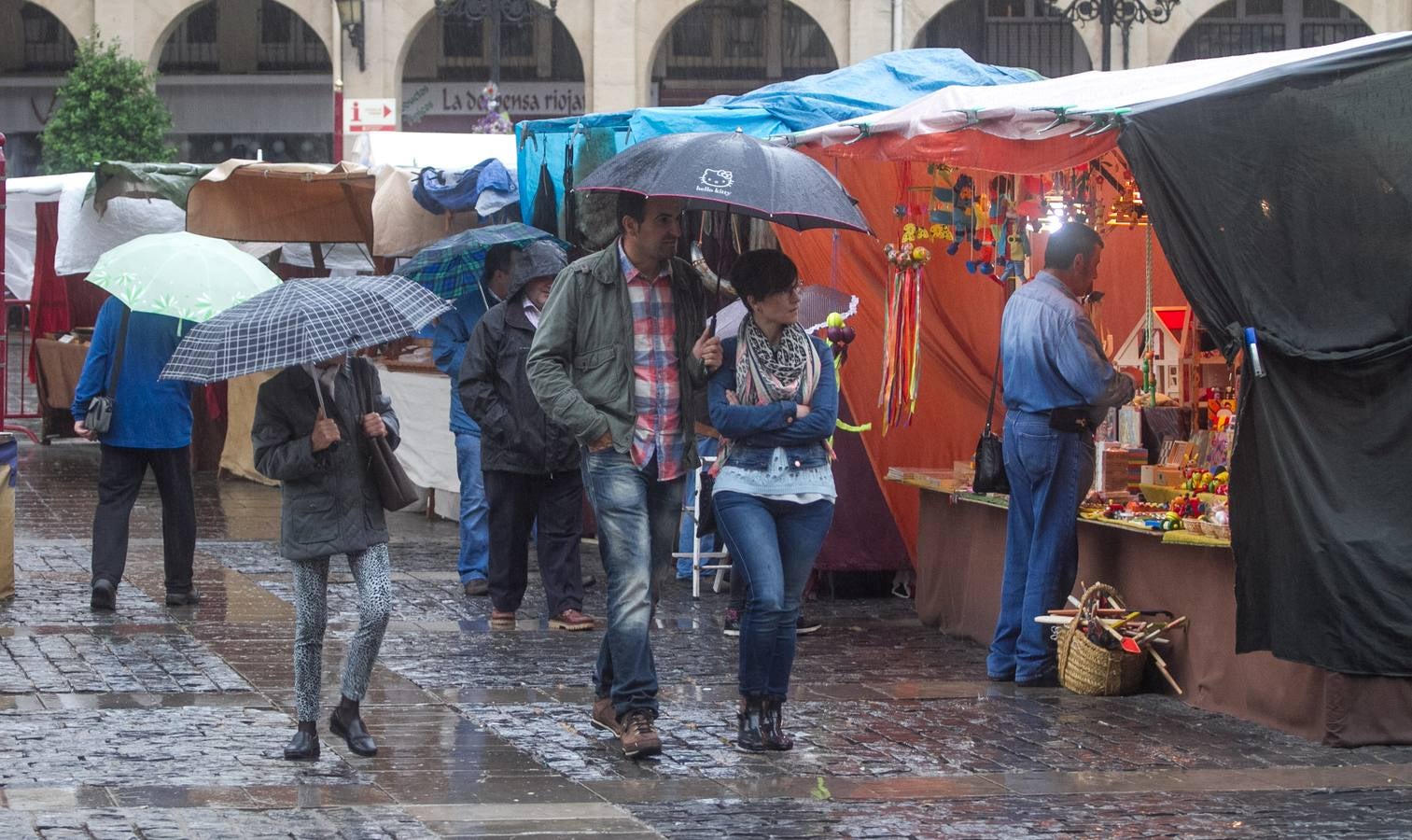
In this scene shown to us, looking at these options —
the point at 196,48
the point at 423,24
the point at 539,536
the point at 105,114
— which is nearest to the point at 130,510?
the point at 539,536

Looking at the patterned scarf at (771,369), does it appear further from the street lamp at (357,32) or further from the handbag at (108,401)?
the street lamp at (357,32)

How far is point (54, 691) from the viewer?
7832 millimetres

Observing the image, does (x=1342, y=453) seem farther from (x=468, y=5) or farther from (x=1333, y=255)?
(x=468, y=5)

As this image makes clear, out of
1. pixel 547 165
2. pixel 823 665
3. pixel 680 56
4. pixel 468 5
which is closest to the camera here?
pixel 823 665

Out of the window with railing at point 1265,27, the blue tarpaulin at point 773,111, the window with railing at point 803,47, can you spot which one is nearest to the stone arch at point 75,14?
the window with railing at point 803,47

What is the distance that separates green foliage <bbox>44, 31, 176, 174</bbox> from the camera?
1163 inches

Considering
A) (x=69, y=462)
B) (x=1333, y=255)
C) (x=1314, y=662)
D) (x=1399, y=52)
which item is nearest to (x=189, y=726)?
(x=1314, y=662)

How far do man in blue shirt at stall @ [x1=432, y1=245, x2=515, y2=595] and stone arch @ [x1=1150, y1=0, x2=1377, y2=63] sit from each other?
20.0 meters

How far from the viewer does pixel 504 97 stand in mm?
33375

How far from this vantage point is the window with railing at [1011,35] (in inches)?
1288

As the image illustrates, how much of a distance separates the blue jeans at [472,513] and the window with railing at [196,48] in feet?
82.3

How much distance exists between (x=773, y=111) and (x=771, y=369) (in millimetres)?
4368

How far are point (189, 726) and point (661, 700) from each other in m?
1.87

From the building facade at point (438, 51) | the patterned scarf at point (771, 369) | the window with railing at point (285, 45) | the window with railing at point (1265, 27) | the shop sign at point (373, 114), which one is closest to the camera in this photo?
the patterned scarf at point (771, 369)
